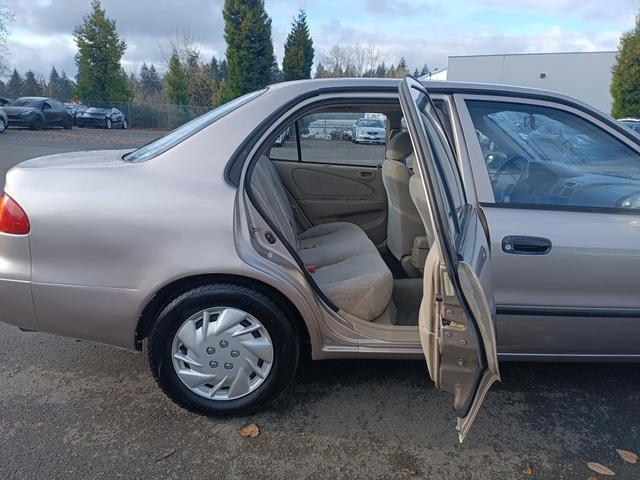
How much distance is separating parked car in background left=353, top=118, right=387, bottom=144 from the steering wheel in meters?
1.44

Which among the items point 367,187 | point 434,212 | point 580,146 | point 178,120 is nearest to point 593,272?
point 580,146

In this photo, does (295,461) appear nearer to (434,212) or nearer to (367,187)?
(434,212)

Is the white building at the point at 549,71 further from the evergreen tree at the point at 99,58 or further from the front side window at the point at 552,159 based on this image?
the front side window at the point at 552,159

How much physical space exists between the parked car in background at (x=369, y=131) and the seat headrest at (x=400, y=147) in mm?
452

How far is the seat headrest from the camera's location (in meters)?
3.24

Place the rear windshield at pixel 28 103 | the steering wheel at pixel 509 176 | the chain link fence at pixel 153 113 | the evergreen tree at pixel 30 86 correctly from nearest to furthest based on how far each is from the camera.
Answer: the steering wheel at pixel 509 176 → the rear windshield at pixel 28 103 → the chain link fence at pixel 153 113 → the evergreen tree at pixel 30 86

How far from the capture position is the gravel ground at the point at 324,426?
215 centimetres

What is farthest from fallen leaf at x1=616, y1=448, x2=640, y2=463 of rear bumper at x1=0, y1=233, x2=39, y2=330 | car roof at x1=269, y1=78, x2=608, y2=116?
rear bumper at x1=0, y1=233, x2=39, y2=330

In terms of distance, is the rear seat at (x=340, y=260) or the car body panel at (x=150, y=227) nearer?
the car body panel at (x=150, y=227)

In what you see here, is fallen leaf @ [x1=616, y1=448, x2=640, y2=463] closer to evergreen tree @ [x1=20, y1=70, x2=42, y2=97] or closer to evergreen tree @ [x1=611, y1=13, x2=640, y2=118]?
evergreen tree @ [x1=611, y1=13, x2=640, y2=118]

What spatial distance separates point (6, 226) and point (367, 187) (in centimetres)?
271

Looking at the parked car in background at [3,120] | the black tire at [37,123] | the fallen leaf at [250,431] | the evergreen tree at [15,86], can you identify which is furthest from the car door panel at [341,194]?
the evergreen tree at [15,86]

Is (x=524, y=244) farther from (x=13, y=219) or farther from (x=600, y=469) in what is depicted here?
(x=13, y=219)

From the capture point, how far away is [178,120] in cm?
2889
